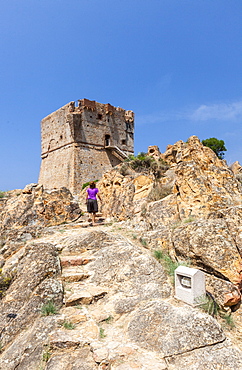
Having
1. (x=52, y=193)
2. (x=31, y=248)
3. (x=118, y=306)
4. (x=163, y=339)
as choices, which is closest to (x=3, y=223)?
(x=52, y=193)

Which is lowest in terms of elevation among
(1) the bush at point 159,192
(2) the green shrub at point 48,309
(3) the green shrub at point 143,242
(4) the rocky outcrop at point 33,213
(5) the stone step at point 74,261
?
(2) the green shrub at point 48,309

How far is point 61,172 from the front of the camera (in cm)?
2402

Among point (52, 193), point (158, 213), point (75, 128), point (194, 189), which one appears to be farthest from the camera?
point (75, 128)

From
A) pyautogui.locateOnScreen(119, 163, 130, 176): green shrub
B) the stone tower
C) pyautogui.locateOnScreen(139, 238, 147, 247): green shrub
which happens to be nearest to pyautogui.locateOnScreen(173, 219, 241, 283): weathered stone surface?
pyautogui.locateOnScreen(139, 238, 147, 247): green shrub

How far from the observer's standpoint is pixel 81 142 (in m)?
23.5

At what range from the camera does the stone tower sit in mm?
23141

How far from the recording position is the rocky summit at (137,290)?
119 inches

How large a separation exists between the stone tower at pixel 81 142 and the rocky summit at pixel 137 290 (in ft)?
52.5

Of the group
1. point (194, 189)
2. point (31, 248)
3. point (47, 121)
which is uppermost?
point (47, 121)

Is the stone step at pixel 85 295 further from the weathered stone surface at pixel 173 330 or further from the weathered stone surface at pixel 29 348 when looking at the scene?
the weathered stone surface at pixel 173 330

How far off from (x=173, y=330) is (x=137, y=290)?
1.12 meters

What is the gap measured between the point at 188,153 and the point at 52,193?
505 centimetres

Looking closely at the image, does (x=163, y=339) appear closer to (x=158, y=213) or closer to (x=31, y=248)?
(x=31, y=248)

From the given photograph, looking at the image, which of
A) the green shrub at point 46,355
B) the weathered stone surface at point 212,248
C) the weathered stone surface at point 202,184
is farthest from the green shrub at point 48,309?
the weathered stone surface at point 202,184
